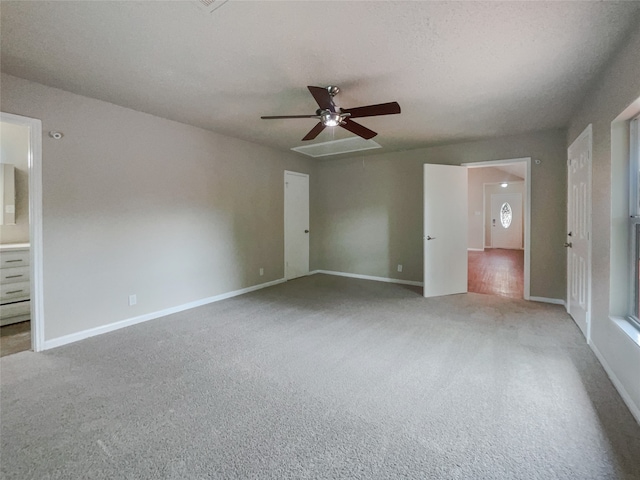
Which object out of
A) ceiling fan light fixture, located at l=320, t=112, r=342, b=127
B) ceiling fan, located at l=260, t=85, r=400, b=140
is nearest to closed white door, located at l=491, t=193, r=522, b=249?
ceiling fan, located at l=260, t=85, r=400, b=140

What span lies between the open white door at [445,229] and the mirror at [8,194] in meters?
5.49

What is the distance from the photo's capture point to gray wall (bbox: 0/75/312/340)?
8.94 feet

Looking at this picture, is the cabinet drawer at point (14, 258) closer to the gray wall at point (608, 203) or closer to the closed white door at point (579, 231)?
the gray wall at point (608, 203)

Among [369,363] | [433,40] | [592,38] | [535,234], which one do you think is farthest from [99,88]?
[535,234]

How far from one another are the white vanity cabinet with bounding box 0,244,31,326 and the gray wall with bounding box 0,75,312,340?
35.7 inches

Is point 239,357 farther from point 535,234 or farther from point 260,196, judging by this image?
point 535,234

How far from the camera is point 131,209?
10.7ft

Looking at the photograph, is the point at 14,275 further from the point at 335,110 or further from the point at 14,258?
the point at 335,110

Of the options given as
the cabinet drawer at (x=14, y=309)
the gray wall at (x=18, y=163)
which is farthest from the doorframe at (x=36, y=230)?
the gray wall at (x=18, y=163)

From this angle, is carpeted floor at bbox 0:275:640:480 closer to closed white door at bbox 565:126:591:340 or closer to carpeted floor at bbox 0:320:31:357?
carpeted floor at bbox 0:320:31:357

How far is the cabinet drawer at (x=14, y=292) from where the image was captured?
321 centimetres

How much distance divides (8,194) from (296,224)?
158 inches

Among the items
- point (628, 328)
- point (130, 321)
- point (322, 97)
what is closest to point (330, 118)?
point (322, 97)

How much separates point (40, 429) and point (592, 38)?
4.11 metres
